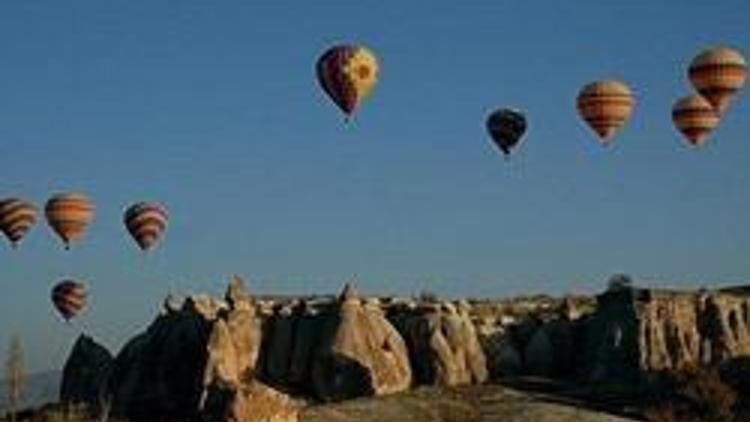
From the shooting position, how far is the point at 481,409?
2603 inches

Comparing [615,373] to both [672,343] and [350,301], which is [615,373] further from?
[350,301]

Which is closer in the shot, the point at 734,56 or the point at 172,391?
the point at 172,391

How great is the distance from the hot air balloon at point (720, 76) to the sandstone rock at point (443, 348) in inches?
614

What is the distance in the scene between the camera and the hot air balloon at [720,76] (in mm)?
73250

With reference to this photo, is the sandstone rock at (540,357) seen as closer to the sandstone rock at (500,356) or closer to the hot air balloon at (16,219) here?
the sandstone rock at (500,356)

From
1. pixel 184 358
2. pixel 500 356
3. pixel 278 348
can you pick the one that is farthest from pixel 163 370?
pixel 500 356

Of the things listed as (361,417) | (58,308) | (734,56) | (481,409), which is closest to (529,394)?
(481,409)

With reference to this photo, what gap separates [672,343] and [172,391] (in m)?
22.7

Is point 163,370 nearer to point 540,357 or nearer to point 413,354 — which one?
point 413,354

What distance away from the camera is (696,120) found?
251 feet

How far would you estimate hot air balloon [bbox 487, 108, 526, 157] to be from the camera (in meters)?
78.9

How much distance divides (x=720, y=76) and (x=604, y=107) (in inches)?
218

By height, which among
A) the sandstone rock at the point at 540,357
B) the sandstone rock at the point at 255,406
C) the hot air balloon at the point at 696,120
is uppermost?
the hot air balloon at the point at 696,120

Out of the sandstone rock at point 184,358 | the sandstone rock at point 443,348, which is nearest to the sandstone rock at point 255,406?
the sandstone rock at point 184,358
